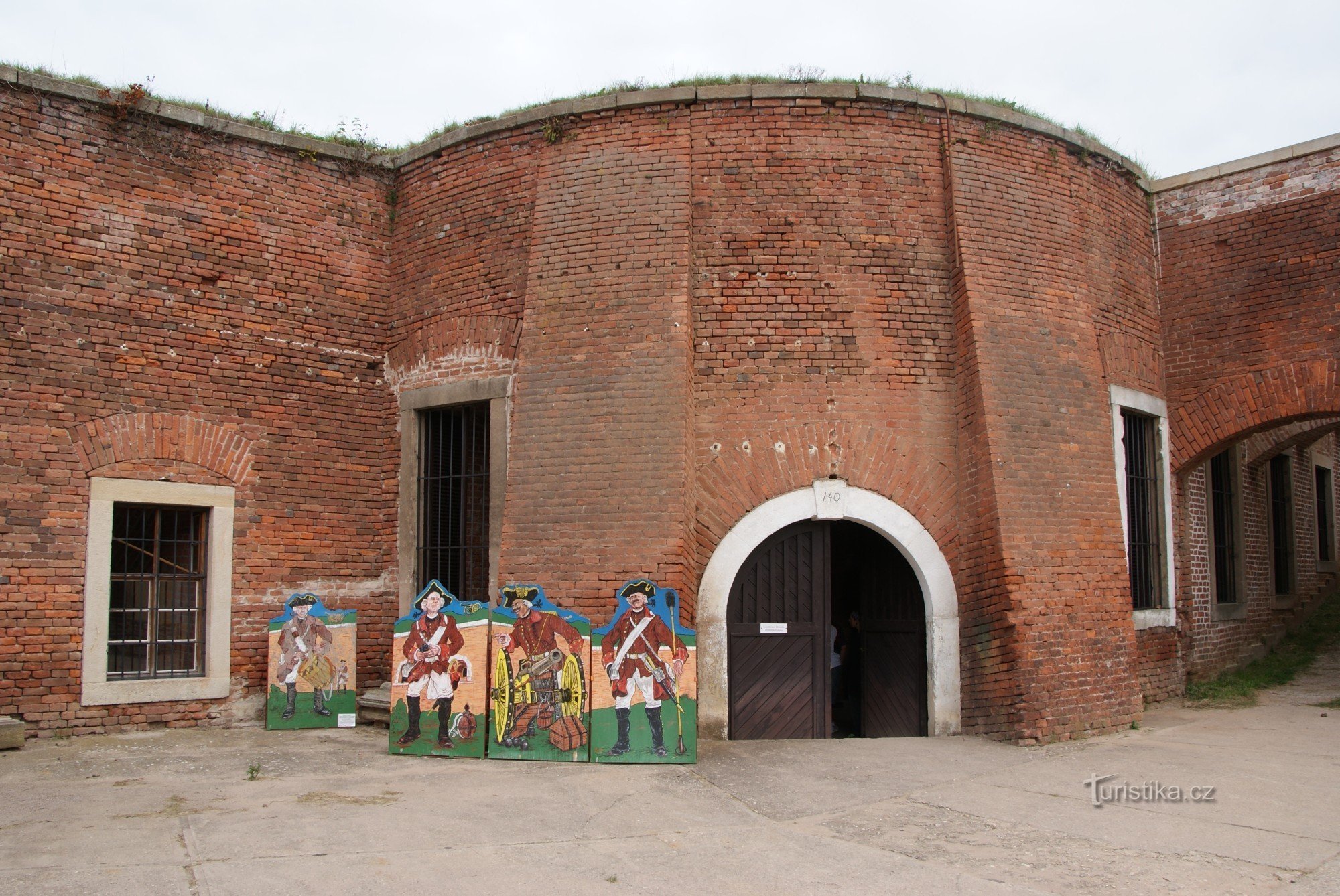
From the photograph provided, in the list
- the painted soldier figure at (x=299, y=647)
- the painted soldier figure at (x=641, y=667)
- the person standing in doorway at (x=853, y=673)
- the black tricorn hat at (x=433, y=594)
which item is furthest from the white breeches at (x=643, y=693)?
the person standing in doorway at (x=853, y=673)

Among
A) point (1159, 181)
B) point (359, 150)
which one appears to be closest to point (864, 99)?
point (1159, 181)

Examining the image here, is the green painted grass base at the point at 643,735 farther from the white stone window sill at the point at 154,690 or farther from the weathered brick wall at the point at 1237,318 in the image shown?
the weathered brick wall at the point at 1237,318

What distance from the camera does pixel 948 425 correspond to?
9430 millimetres

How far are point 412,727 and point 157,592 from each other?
294cm

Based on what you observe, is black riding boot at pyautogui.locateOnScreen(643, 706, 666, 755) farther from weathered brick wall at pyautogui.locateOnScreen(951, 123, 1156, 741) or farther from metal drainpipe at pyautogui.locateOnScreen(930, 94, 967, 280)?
metal drainpipe at pyautogui.locateOnScreen(930, 94, 967, 280)

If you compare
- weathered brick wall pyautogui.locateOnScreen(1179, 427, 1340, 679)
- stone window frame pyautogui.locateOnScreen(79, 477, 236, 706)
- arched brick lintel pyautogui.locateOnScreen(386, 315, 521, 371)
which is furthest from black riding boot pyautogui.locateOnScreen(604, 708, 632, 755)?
weathered brick wall pyautogui.locateOnScreen(1179, 427, 1340, 679)

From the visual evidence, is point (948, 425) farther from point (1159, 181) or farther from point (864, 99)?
point (1159, 181)

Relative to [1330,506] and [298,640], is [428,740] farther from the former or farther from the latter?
[1330,506]

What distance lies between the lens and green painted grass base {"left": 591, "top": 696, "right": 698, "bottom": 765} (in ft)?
25.6

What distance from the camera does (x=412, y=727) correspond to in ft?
27.0

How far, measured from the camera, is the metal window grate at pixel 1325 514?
15828 millimetres

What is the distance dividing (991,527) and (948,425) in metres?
1.07

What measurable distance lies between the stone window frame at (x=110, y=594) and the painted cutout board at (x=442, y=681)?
221 centimetres

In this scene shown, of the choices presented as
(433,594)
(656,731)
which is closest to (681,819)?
(656,731)
